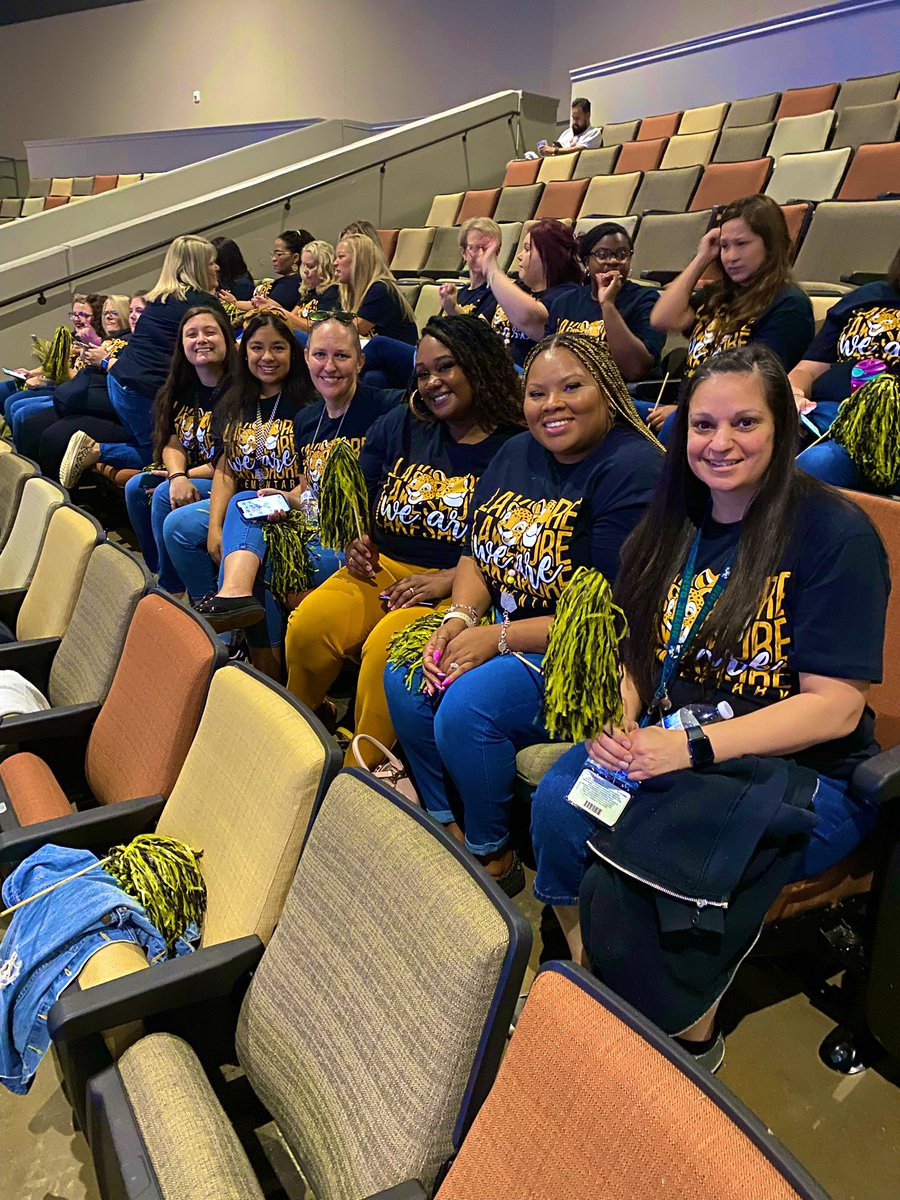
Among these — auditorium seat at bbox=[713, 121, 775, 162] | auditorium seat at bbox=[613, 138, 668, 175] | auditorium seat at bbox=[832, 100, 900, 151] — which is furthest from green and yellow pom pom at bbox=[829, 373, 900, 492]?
auditorium seat at bbox=[613, 138, 668, 175]

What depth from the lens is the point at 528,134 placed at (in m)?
7.67

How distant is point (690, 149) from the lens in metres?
5.73

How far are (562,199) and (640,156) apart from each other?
0.78 m

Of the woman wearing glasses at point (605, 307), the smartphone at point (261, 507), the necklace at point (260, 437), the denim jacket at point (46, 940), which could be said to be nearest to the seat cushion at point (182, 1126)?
the denim jacket at point (46, 940)

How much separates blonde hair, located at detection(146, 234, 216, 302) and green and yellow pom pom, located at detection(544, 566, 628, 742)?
3.33m

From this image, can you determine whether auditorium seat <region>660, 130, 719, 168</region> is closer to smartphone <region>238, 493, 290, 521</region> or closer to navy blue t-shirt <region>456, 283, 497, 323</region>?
navy blue t-shirt <region>456, 283, 497, 323</region>

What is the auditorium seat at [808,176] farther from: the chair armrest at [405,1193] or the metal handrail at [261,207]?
the chair armrest at [405,1193]

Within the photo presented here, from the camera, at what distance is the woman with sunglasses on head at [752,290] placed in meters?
2.37

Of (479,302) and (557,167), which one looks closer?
(479,302)

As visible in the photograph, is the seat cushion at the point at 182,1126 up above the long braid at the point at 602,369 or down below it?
below

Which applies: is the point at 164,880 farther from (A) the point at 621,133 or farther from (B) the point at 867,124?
(A) the point at 621,133

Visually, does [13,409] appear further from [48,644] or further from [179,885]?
[179,885]

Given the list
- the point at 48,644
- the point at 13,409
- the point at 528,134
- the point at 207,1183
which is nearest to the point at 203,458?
the point at 48,644

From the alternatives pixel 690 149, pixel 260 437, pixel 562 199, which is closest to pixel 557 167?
pixel 562 199
